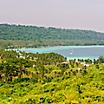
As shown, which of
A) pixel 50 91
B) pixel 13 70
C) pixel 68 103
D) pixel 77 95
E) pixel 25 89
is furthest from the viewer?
pixel 13 70

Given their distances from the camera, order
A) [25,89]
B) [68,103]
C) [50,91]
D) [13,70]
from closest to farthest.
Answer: [68,103], [50,91], [25,89], [13,70]

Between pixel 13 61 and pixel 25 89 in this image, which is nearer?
pixel 25 89

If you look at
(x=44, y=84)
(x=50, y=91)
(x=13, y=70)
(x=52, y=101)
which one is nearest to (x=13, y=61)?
(x=13, y=70)

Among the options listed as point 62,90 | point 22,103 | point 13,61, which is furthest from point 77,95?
point 13,61

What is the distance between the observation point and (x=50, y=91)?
364 feet

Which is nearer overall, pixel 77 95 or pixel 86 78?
pixel 77 95

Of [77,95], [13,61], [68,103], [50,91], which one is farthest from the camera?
[13,61]

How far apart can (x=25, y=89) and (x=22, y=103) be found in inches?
720

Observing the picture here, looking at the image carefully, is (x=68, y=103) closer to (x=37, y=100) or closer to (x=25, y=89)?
(x=37, y=100)

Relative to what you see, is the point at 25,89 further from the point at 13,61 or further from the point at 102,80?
the point at 13,61

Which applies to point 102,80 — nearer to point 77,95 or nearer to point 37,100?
point 77,95

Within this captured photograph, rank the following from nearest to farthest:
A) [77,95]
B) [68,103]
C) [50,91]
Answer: [68,103], [77,95], [50,91]

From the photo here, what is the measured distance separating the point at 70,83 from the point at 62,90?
25.7ft

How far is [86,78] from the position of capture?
12112cm
